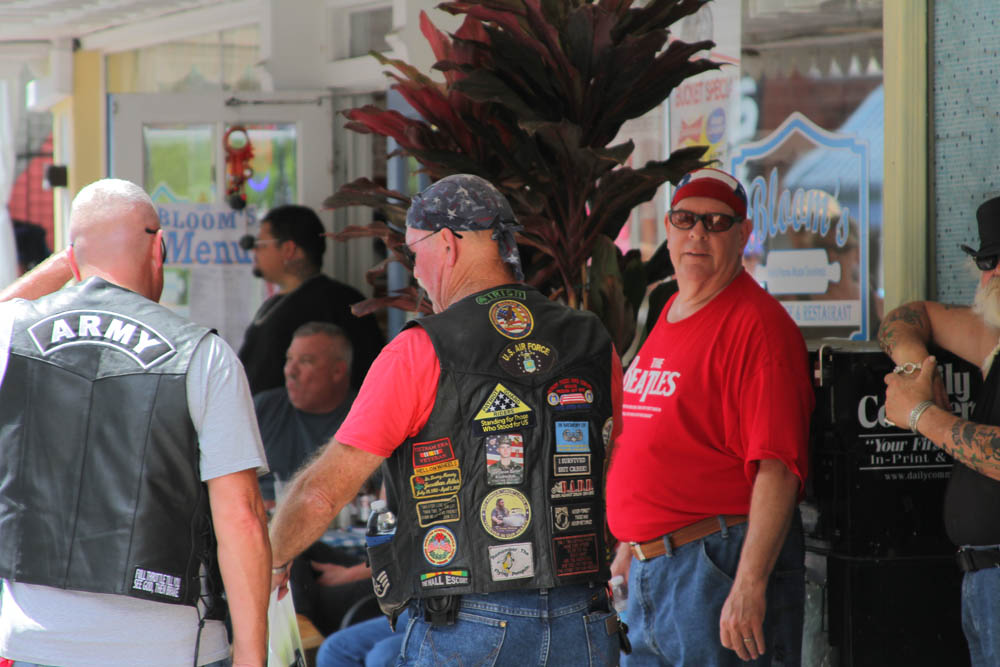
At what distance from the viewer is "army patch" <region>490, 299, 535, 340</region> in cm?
221

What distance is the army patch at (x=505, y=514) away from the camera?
2.16 meters

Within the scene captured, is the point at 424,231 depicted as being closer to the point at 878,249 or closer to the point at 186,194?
the point at 878,249

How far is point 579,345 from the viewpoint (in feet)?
7.49

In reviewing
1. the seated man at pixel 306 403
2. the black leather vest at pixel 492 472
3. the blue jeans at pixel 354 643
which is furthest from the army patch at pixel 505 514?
the seated man at pixel 306 403

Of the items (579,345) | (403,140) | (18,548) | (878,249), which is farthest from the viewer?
(878,249)

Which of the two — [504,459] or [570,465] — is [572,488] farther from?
[504,459]

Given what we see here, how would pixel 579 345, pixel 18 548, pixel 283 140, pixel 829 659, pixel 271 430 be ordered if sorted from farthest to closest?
1. pixel 283 140
2. pixel 271 430
3. pixel 829 659
4. pixel 579 345
5. pixel 18 548

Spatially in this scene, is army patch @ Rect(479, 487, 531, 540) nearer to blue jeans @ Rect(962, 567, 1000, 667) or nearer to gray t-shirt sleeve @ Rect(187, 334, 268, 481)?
gray t-shirt sleeve @ Rect(187, 334, 268, 481)

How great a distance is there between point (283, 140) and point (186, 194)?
73cm

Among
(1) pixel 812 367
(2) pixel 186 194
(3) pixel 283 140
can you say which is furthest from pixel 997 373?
(2) pixel 186 194

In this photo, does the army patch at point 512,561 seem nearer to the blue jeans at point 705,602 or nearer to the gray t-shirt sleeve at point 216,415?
the gray t-shirt sleeve at point 216,415

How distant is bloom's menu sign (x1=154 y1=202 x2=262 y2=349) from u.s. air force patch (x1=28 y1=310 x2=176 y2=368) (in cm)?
459

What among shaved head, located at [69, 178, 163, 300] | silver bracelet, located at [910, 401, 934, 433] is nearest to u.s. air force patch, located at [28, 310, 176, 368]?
shaved head, located at [69, 178, 163, 300]

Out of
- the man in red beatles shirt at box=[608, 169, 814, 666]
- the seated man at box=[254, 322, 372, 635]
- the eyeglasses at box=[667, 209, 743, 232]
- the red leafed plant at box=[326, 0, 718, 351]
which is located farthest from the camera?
the seated man at box=[254, 322, 372, 635]
